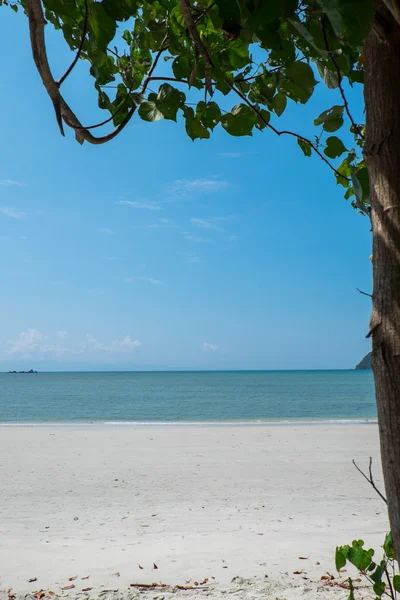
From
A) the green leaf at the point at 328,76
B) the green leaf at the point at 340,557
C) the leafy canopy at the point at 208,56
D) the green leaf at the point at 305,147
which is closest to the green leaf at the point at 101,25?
the leafy canopy at the point at 208,56

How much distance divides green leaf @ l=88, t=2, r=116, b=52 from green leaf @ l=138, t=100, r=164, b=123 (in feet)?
0.66

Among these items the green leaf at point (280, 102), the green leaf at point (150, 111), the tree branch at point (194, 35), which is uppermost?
the tree branch at point (194, 35)

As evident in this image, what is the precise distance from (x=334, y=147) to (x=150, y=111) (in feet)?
1.52

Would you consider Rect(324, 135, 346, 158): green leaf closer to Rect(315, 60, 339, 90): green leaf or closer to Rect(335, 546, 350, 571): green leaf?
Rect(315, 60, 339, 90): green leaf

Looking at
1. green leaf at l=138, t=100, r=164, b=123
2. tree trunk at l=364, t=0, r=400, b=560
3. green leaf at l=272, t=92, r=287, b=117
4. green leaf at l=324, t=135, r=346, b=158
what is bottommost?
tree trunk at l=364, t=0, r=400, b=560

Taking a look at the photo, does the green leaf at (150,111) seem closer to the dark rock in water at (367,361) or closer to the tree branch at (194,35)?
the tree branch at (194,35)

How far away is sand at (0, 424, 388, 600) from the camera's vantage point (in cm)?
397

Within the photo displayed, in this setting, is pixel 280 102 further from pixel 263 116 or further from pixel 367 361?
pixel 367 361

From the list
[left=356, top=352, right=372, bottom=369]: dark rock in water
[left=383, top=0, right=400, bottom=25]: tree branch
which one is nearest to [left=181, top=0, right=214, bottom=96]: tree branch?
[left=383, top=0, right=400, bottom=25]: tree branch

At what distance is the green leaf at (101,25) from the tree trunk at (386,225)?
471mm

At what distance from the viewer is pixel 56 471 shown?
9.45 metres

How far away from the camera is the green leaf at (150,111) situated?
3.72 ft

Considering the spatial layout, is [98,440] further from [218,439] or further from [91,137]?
[91,137]

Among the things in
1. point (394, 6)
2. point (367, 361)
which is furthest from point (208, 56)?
point (367, 361)
